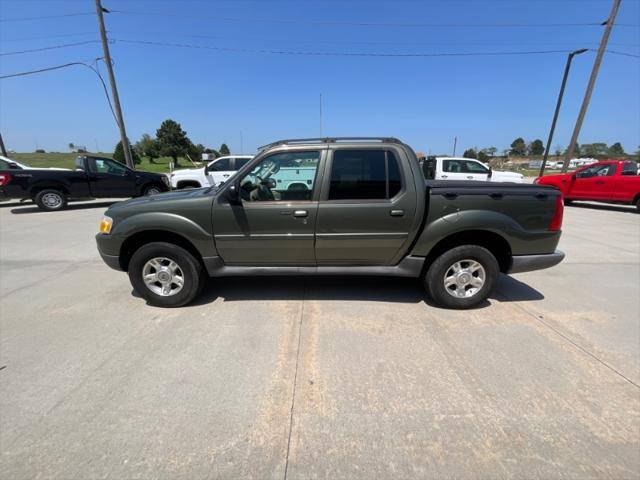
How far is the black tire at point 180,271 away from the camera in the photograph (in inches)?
136

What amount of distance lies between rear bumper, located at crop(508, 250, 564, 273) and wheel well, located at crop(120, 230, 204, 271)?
347 centimetres

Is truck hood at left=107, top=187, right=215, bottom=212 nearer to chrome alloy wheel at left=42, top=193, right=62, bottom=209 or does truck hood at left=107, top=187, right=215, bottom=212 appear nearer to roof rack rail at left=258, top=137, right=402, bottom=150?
roof rack rail at left=258, top=137, right=402, bottom=150

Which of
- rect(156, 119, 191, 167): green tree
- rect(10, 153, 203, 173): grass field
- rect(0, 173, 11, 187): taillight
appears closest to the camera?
rect(0, 173, 11, 187): taillight

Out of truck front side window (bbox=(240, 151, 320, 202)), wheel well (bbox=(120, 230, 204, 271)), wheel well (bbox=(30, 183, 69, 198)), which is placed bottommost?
wheel well (bbox=(30, 183, 69, 198))

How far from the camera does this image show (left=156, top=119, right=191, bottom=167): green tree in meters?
69.5

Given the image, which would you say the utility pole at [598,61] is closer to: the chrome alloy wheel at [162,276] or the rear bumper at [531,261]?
the rear bumper at [531,261]

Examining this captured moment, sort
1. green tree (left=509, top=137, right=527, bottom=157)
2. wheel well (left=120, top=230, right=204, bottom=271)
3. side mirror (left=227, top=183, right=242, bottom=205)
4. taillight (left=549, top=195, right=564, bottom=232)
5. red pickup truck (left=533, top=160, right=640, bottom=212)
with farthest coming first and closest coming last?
green tree (left=509, top=137, right=527, bottom=157) < red pickup truck (left=533, top=160, right=640, bottom=212) < wheel well (left=120, top=230, right=204, bottom=271) < taillight (left=549, top=195, right=564, bottom=232) < side mirror (left=227, top=183, right=242, bottom=205)

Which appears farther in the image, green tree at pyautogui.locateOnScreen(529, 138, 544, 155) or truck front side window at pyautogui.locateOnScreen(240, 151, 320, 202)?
green tree at pyautogui.locateOnScreen(529, 138, 544, 155)

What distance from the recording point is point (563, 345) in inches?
114

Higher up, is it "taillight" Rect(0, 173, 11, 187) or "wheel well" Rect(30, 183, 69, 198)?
"taillight" Rect(0, 173, 11, 187)

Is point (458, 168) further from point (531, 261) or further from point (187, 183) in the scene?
point (187, 183)

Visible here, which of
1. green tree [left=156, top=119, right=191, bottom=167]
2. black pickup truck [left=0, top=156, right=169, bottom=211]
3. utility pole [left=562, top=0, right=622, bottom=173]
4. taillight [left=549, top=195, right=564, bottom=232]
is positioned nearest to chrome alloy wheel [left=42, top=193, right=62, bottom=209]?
black pickup truck [left=0, top=156, right=169, bottom=211]

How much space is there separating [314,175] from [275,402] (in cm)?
215

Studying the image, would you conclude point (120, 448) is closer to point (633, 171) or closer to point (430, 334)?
point (430, 334)
